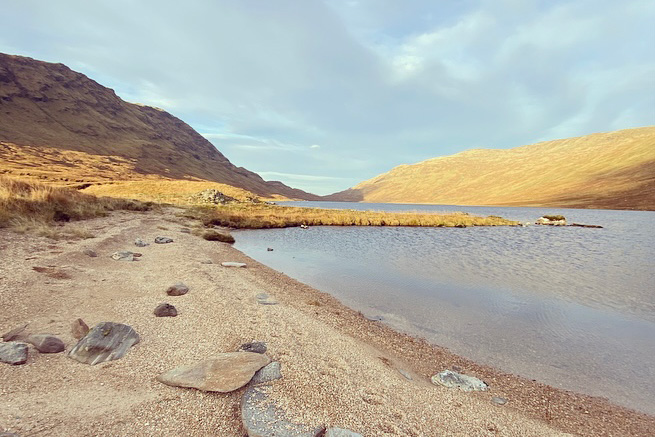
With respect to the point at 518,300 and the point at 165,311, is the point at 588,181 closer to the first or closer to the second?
A: the point at 518,300

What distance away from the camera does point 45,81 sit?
6127 inches

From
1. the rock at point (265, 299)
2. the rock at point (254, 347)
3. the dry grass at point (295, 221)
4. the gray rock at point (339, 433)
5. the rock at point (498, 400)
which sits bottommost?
the rock at point (498, 400)

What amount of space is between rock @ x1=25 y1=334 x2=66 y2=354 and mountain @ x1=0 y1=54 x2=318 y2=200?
98.9 metres

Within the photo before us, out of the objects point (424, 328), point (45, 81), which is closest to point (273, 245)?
point (424, 328)

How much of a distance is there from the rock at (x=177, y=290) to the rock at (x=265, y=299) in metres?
2.29

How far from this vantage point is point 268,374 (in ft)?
16.6

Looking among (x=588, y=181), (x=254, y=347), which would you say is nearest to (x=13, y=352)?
(x=254, y=347)

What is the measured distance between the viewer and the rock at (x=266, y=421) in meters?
3.72

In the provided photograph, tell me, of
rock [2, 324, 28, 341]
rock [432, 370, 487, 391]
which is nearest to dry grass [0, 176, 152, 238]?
rock [2, 324, 28, 341]

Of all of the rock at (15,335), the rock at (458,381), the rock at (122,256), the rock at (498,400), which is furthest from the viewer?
the rock at (122,256)

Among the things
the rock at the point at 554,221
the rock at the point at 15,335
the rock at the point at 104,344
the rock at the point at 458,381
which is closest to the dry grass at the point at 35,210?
the rock at the point at 15,335

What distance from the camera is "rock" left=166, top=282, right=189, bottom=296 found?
8758 millimetres

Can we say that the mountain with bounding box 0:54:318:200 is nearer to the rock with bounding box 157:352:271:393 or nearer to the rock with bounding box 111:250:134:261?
the rock with bounding box 111:250:134:261

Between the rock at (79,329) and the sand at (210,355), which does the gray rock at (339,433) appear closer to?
the sand at (210,355)
